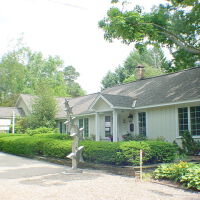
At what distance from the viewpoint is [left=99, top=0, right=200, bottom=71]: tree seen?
47.2 ft

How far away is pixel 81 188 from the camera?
28.2ft

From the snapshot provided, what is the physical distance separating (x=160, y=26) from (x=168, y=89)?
4.63 m

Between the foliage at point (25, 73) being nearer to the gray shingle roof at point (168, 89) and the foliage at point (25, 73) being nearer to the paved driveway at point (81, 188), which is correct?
the gray shingle roof at point (168, 89)

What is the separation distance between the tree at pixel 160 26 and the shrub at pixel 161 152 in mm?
5855

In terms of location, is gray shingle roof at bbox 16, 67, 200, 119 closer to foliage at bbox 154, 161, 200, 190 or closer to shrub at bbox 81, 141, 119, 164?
shrub at bbox 81, 141, 119, 164

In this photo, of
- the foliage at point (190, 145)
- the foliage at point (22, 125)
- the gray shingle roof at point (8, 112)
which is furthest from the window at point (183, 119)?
the gray shingle roof at point (8, 112)

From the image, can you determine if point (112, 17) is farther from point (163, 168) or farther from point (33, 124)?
point (33, 124)

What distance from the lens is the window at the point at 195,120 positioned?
1507 cm

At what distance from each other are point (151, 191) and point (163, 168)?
1.74 meters

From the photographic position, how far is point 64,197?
747 cm

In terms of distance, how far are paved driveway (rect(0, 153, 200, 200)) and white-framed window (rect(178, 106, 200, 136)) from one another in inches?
262

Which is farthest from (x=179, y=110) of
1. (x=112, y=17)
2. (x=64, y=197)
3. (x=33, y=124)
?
(x=33, y=124)

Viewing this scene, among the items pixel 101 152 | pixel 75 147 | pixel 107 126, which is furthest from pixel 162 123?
pixel 75 147

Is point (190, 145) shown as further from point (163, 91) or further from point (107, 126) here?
point (107, 126)
